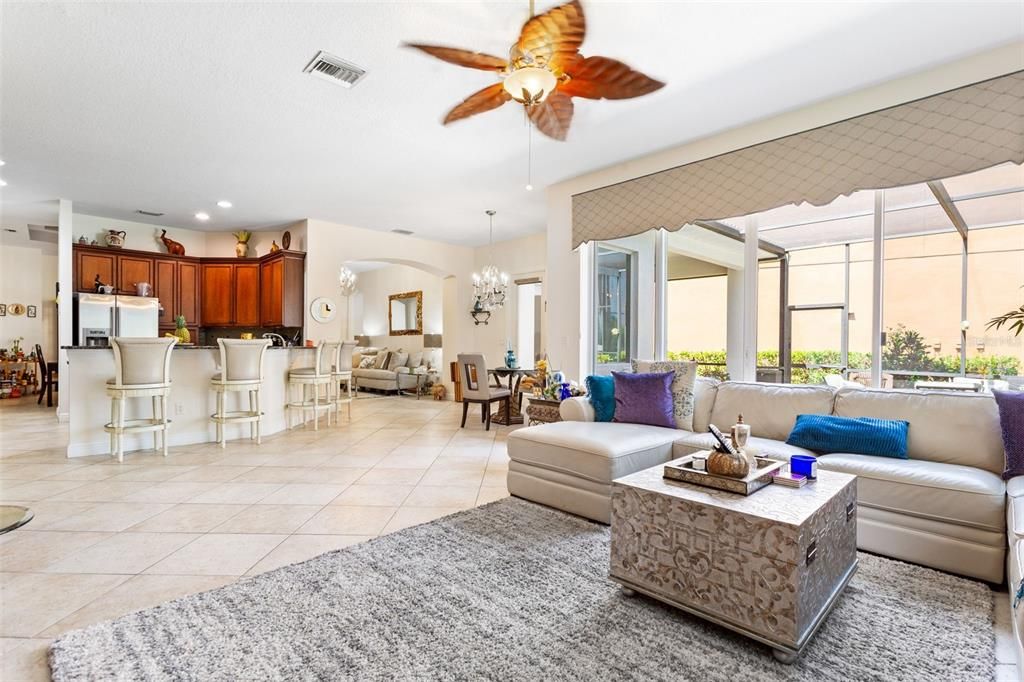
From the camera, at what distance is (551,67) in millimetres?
2359

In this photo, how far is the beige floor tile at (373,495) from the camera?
3.11m

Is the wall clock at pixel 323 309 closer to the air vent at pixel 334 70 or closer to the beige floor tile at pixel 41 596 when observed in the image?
the air vent at pixel 334 70

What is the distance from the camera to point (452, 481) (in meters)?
3.62

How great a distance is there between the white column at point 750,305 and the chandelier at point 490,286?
3.59 metres

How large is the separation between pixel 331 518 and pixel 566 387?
2.23 m

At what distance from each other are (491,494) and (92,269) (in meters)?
6.82

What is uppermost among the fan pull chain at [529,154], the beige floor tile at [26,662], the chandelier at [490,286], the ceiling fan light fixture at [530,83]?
the fan pull chain at [529,154]

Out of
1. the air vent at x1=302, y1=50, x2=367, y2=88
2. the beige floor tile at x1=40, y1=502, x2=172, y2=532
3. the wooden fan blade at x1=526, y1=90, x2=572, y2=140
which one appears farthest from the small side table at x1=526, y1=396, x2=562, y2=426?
the air vent at x1=302, y1=50, x2=367, y2=88

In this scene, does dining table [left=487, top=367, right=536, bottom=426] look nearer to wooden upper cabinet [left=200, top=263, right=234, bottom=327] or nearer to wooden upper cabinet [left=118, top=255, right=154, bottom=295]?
wooden upper cabinet [left=200, top=263, right=234, bottom=327]

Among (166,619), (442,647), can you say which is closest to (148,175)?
(166,619)

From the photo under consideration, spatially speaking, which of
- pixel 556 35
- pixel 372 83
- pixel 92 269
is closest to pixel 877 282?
pixel 556 35

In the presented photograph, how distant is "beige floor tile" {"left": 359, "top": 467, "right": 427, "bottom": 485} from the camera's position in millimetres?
3582

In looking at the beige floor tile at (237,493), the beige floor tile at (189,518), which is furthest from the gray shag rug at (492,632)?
the beige floor tile at (237,493)

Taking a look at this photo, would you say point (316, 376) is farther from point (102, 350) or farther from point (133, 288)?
point (133, 288)
